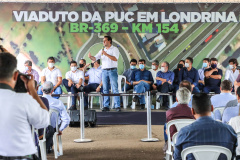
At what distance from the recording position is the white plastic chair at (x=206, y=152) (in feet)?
9.80

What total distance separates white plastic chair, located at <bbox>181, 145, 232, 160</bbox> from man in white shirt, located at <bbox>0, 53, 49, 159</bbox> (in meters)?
1.08

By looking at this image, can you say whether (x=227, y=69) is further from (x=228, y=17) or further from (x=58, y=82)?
(x=58, y=82)

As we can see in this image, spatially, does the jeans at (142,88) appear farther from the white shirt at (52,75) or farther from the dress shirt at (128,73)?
the white shirt at (52,75)

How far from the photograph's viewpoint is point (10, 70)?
8.55ft

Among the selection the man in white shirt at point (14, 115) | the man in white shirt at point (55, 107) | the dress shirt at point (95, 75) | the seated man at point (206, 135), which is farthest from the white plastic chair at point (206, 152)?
the dress shirt at point (95, 75)

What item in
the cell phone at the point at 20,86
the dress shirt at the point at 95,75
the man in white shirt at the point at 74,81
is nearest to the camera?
the cell phone at the point at 20,86

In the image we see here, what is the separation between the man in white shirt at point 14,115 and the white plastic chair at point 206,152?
108 cm

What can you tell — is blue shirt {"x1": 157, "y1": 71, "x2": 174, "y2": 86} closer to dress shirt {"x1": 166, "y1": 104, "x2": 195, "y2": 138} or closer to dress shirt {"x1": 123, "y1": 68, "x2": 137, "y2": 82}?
dress shirt {"x1": 123, "y1": 68, "x2": 137, "y2": 82}

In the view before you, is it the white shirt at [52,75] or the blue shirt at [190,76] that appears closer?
the blue shirt at [190,76]

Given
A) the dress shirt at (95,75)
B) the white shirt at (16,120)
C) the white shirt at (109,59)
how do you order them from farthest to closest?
the dress shirt at (95,75)
the white shirt at (109,59)
the white shirt at (16,120)

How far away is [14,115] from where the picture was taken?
2590mm

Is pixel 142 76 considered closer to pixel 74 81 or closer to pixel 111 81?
pixel 111 81

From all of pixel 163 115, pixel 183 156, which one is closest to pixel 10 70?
pixel 183 156

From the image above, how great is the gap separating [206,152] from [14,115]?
4.50ft
